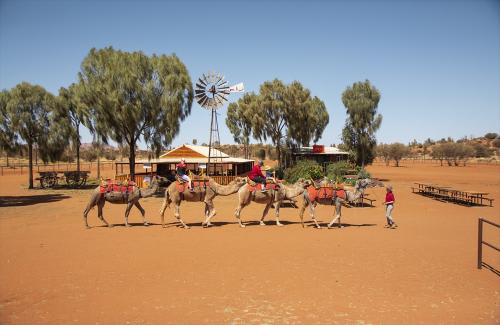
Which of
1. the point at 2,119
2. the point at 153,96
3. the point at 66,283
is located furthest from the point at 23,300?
the point at 2,119

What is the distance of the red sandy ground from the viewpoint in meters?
5.69

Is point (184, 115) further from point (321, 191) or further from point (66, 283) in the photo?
point (66, 283)

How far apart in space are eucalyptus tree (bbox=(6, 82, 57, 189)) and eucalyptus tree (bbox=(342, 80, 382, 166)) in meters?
34.5

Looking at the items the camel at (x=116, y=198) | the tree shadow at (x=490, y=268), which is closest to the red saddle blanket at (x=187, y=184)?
the camel at (x=116, y=198)

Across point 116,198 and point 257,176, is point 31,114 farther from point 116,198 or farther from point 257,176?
point 257,176

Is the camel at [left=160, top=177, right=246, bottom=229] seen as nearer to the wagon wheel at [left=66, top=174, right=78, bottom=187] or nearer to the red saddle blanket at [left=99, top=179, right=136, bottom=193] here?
the red saddle blanket at [left=99, top=179, right=136, bottom=193]

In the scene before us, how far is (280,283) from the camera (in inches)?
274

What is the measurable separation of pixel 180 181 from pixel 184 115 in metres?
14.8

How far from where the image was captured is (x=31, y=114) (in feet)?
98.2

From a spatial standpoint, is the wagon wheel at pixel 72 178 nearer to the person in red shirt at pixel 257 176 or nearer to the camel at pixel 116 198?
the camel at pixel 116 198

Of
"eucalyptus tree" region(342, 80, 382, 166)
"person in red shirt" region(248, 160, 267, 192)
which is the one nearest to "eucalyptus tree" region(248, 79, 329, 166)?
"eucalyptus tree" region(342, 80, 382, 166)

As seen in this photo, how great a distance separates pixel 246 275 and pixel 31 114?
30.3 metres

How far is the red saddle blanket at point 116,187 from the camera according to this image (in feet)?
41.8

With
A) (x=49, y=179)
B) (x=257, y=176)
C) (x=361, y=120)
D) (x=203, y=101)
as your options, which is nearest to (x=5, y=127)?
(x=49, y=179)
